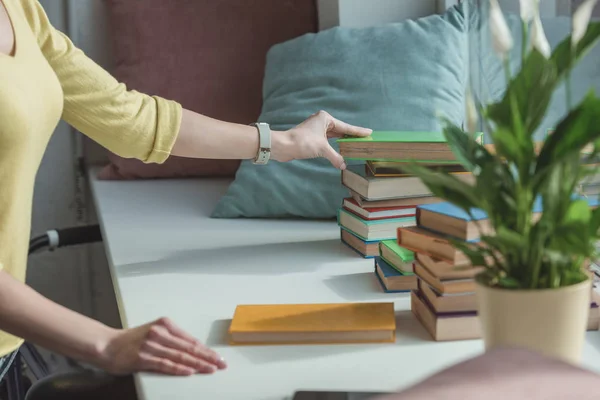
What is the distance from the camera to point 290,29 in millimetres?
2268

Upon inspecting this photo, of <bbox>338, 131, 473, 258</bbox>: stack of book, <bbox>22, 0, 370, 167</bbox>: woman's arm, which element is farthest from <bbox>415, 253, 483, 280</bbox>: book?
<bbox>22, 0, 370, 167</bbox>: woman's arm

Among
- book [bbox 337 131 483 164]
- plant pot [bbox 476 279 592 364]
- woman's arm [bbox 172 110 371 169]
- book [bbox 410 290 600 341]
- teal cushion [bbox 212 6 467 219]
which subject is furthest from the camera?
teal cushion [bbox 212 6 467 219]

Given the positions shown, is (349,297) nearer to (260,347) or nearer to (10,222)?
(260,347)

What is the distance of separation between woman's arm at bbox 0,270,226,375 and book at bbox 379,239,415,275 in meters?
0.34

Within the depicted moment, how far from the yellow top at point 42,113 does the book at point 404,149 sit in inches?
13.2

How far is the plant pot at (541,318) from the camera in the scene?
771mm

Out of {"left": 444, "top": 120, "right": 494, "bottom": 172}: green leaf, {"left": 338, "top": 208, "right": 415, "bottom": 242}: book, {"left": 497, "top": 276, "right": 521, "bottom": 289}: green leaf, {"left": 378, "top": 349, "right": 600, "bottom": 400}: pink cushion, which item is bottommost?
{"left": 338, "top": 208, "right": 415, "bottom": 242}: book

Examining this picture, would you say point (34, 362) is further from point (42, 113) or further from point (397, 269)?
point (397, 269)

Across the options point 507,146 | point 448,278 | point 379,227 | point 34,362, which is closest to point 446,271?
point 448,278

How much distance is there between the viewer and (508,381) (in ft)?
2.26

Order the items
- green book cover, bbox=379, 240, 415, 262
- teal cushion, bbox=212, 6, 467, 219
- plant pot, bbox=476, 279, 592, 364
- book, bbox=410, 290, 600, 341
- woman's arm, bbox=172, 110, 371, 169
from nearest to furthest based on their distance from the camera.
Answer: plant pot, bbox=476, 279, 592, 364
book, bbox=410, 290, 600, 341
green book cover, bbox=379, 240, 415, 262
woman's arm, bbox=172, 110, 371, 169
teal cushion, bbox=212, 6, 467, 219

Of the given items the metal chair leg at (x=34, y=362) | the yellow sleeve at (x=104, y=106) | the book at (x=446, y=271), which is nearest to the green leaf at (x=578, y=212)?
the book at (x=446, y=271)

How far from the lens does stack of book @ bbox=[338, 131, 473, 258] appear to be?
1.36 metres

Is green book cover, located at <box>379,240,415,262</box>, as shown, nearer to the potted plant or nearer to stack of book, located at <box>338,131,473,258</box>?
stack of book, located at <box>338,131,473,258</box>
